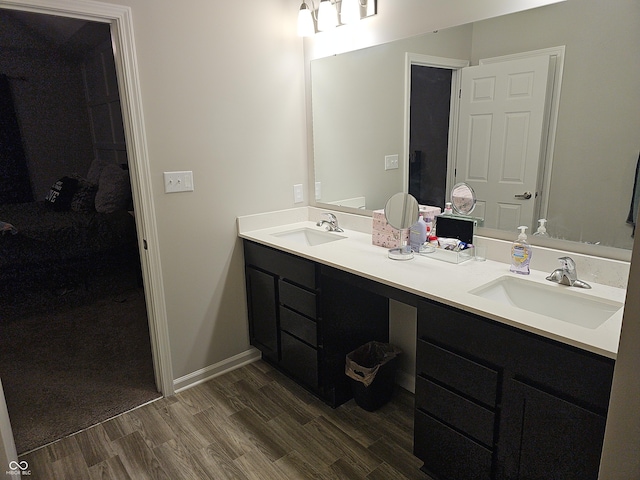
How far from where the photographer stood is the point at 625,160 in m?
1.54

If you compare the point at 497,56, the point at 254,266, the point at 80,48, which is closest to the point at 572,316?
the point at 497,56

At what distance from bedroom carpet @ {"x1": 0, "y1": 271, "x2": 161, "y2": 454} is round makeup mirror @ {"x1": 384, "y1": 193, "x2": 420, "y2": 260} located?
5.33ft

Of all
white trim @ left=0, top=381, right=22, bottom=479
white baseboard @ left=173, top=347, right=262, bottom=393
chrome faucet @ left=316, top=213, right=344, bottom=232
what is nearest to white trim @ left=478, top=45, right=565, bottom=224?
chrome faucet @ left=316, top=213, right=344, bottom=232

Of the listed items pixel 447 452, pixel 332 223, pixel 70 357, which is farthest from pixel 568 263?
pixel 70 357

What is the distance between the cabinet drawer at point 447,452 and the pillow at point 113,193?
340 centimetres

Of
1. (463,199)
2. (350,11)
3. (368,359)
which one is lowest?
(368,359)

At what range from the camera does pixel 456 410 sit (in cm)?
157

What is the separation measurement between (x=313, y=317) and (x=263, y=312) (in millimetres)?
503

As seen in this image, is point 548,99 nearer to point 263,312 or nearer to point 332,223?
point 332,223

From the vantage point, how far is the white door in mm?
1763

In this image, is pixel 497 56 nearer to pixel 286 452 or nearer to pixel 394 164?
pixel 394 164

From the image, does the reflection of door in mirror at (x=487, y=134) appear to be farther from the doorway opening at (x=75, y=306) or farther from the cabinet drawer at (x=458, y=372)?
the doorway opening at (x=75, y=306)

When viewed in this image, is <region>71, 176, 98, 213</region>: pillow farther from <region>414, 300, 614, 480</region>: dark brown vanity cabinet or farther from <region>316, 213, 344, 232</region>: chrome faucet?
<region>414, 300, 614, 480</region>: dark brown vanity cabinet

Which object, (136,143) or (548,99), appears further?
(136,143)
